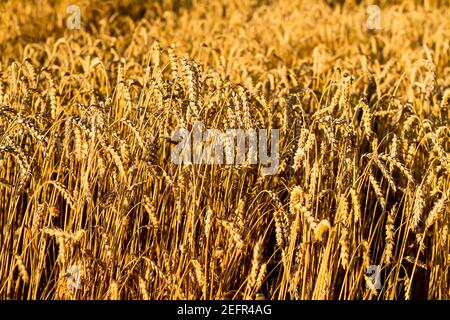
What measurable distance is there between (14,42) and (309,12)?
2.39 meters

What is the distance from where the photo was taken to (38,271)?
2.14 meters

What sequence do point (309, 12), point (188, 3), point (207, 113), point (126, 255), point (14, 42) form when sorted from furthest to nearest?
point (188, 3), point (309, 12), point (14, 42), point (207, 113), point (126, 255)

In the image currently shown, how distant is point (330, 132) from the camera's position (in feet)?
6.95

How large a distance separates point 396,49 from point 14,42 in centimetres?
258
